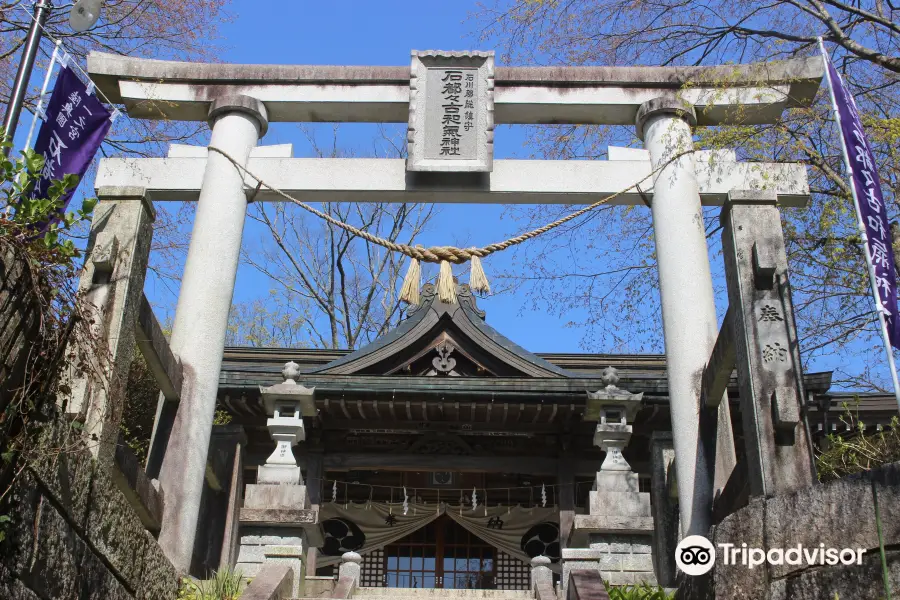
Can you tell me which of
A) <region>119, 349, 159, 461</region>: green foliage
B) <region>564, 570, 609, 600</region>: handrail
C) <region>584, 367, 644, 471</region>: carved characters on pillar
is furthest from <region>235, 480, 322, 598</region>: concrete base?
<region>584, 367, 644, 471</region>: carved characters on pillar

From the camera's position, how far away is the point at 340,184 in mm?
9617

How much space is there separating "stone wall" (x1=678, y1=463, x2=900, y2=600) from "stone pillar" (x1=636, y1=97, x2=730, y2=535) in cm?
259

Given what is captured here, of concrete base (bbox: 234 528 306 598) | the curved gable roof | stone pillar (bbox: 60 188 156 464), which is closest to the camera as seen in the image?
stone pillar (bbox: 60 188 156 464)

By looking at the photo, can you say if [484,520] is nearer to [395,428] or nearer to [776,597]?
[395,428]

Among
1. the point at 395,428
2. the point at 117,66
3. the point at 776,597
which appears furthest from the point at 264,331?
the point at 776,597

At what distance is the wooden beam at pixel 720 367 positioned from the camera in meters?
7.24

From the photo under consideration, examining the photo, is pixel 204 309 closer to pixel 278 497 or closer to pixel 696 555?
Answer: pixel 278 497

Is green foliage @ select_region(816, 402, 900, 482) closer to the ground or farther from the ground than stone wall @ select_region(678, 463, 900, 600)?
farther from the ground

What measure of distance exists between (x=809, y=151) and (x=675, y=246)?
1.98m

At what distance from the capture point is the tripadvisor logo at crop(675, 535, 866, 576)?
4.73 m

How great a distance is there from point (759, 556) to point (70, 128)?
21.7 ft

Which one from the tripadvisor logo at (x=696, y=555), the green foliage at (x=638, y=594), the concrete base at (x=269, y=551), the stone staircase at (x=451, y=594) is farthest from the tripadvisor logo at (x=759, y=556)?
the concrete base at (x=269, y=551)

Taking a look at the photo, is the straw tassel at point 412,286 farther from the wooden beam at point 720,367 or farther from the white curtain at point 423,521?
the white curtain at point 423,521

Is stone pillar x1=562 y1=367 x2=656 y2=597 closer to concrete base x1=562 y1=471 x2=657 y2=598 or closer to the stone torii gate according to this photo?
concrete base x1=562 y1=471 x2=657 y2=598
